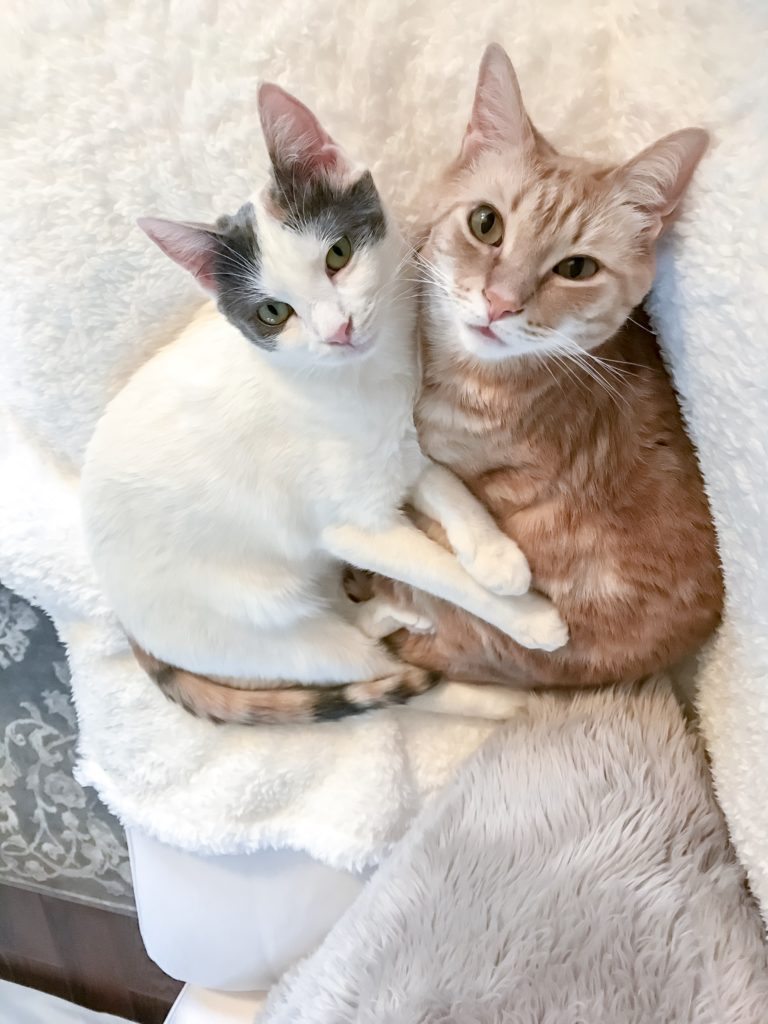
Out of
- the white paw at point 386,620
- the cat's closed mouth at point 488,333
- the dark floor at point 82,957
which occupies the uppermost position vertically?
the cat's closed mouth at point 488,333

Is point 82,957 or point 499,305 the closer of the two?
point 499,305

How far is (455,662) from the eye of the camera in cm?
106

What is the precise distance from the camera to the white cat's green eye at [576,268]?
83 centimetres

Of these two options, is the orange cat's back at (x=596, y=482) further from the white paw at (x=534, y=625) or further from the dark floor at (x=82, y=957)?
the dark floor at (x=82, y=957)

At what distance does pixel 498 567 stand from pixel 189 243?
47 centimetres

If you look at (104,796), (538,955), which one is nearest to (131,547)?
(104,796)

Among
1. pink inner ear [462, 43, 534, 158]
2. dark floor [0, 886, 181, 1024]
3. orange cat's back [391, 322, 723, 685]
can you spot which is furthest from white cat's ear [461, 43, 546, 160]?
dark floor [0, 886, 181, 1024]

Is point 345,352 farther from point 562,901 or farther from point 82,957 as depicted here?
point 82,957

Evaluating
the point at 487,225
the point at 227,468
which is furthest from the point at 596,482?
the point at 227,468

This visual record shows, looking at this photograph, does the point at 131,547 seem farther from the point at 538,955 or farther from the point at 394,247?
the point at 538,955

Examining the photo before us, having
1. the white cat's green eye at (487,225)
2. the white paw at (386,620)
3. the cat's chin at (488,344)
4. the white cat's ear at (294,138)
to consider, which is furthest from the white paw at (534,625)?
the white cat's ear at (294,138)

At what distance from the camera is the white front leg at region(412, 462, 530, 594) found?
3.07 feet

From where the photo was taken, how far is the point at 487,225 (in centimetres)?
85

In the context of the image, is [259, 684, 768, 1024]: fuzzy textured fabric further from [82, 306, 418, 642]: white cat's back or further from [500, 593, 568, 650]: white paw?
[82, 306, 418, 642]: white cat's back
